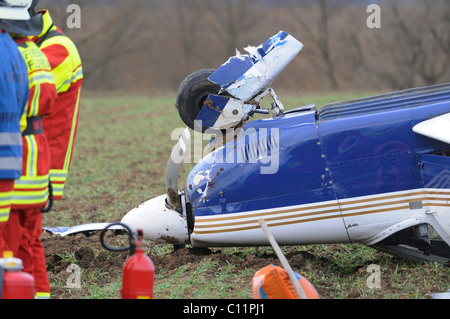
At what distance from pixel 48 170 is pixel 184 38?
3017 centimetres

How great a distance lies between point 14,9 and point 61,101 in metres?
0.72

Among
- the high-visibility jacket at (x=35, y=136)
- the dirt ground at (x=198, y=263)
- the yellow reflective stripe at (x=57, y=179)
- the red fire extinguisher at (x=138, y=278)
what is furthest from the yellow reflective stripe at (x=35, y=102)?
the dirt ground at (x=198, y=263)

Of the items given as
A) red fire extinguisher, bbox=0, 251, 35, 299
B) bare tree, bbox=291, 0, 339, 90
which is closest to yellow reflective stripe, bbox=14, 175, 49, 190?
red fire extinguisher, bbox=0, 251, 35, 299

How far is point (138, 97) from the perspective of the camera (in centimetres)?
2375

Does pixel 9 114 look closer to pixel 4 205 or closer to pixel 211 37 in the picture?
pixel 4 205

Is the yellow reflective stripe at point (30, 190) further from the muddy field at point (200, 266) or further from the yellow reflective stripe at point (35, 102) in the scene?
the muddy field at point (200, 266)

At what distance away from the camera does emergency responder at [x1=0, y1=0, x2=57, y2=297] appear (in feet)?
12.9

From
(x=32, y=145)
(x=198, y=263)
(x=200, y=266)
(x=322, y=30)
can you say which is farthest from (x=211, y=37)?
(x=32, y=145)

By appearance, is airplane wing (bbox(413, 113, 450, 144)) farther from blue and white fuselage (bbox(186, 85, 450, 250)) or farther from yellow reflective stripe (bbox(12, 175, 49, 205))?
yellow reflective stripe (bbox(12, 175, 49, 205))

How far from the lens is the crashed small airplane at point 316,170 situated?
4910 millimetres

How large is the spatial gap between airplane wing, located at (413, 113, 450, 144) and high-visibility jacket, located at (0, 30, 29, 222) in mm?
2876

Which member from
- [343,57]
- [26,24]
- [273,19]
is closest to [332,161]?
[26,24]

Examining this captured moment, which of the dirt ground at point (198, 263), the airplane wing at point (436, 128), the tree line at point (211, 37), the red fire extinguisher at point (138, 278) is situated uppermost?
the tree line at point (211, 37)
